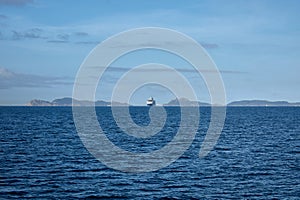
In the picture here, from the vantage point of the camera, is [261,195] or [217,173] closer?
[261,195]

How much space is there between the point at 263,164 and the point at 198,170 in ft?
29.4

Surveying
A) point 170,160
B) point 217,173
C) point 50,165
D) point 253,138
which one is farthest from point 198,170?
point 253,138

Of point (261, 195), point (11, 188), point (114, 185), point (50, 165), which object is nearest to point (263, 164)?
point (261, 195)

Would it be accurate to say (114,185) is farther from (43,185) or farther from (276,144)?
(276,144)

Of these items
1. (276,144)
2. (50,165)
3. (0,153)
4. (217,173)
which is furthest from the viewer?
(276,144)

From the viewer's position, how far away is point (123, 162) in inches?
2071

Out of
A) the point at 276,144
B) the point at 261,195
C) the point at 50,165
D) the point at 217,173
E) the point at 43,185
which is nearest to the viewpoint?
the point at 261,195

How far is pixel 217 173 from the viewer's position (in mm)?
46062

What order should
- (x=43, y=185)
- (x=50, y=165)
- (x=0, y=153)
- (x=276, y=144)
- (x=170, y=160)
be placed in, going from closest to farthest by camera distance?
(x=43, y=185) < (x=50, y=165) < (x=170, y=160) < (x=0, y=153) < (x=276, y=144)

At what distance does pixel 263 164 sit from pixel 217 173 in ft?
28.1

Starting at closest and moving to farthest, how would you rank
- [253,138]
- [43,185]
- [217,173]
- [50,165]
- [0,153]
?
[43,185], [217,173], [50,165], [0,153], [253,138]

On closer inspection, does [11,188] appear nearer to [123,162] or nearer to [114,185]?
[114,185]

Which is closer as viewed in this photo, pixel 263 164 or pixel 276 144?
pixel 263 164

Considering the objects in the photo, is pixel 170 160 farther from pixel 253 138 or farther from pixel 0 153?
pixel 253 138
